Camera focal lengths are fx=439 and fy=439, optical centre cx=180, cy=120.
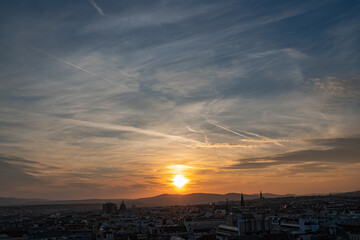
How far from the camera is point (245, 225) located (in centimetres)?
15588

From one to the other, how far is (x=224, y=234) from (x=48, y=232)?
7980cm

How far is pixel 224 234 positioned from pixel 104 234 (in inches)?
1902

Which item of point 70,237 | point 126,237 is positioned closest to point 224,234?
point 126,237

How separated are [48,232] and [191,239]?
7140 centimetres

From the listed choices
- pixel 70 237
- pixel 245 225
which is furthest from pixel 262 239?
pixel 70 237

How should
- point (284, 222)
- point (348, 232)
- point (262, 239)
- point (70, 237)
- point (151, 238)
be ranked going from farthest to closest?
point (284, 222)
point (70, 237)
point (151, 238)
point (348, 232)
point (262, 239)

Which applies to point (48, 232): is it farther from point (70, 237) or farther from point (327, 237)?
point (327, 237)

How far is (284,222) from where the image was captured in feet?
625

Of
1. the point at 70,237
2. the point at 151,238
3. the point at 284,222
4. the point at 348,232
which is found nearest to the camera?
the point at 348,232

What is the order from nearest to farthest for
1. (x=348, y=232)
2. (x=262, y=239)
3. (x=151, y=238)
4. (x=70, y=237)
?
(x=262, y=239)
(x=348, y=232)
(x=151, y=238)
(x=70, y=237)

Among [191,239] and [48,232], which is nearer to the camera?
[191,239]

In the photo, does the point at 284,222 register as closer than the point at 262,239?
No

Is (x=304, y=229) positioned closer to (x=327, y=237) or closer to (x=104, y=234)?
(x=327, y=237)

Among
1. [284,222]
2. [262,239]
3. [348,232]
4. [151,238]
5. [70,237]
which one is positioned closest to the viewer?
[262,239]
